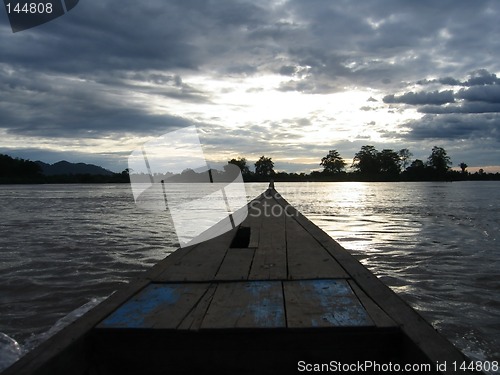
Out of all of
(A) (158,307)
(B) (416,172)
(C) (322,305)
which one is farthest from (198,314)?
(B) (416,172)

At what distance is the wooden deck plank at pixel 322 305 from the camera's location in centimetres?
241

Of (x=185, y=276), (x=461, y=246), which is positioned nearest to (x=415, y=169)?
(x=461, y=246)

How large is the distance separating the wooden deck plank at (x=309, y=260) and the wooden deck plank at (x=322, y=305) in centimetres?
23

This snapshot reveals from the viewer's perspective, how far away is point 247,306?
2.74 metres

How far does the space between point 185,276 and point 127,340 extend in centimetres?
130

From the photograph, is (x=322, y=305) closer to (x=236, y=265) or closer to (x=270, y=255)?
(x=236, y=265)

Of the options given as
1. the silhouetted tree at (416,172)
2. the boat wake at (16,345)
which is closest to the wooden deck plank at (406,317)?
the boat wake at (16,345)

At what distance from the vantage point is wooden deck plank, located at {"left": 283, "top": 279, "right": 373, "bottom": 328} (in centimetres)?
241

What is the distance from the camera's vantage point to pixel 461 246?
9898 mm

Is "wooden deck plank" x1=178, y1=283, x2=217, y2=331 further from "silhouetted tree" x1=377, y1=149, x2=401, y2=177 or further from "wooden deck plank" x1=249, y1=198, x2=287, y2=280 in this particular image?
"silhouetted tree" x1=377, y1=149, x2=401, y2=177

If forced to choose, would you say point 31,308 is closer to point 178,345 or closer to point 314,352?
point 178,345

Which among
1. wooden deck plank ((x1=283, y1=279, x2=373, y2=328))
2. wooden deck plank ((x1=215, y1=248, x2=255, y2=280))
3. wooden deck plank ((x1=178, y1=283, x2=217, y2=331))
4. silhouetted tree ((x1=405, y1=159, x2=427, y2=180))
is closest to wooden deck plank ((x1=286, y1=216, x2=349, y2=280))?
wooden deck plank ((x1=283, y1=279, x2=373, y2=328))

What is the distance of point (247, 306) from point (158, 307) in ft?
2.02

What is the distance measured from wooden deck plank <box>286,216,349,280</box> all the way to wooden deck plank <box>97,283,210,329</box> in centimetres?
96
